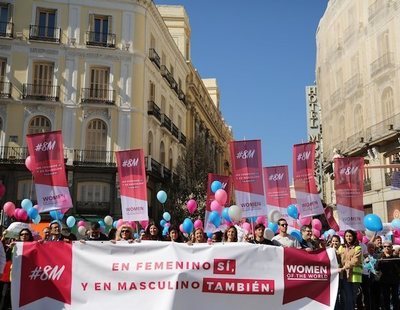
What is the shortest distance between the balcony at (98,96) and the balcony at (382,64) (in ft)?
49.5

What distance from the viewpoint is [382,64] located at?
85.8 ft

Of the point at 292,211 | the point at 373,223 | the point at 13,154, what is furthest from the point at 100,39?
the point at 373,223

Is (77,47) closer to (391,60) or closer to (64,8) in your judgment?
(64,8)

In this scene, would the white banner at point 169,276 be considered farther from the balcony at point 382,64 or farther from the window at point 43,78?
the window at point 43,78

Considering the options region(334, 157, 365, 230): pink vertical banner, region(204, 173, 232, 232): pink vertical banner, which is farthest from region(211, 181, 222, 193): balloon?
region(334, 157, 365, 230): pink vertical banner

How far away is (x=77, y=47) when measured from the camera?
94.1 ft

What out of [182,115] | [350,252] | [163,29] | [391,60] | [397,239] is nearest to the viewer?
[350,252]

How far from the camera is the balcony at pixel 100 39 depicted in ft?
94.8

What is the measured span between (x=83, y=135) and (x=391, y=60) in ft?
57.7

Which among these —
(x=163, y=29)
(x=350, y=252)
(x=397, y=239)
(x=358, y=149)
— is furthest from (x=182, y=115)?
(x=350, y=252)

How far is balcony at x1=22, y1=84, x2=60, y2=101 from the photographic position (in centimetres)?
2753

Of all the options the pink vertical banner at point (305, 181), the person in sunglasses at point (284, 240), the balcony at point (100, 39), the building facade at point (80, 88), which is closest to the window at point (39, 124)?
the building facade at point (80, 88)

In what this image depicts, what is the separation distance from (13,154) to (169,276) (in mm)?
22350

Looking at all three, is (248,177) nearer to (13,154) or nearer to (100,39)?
(13,154)
